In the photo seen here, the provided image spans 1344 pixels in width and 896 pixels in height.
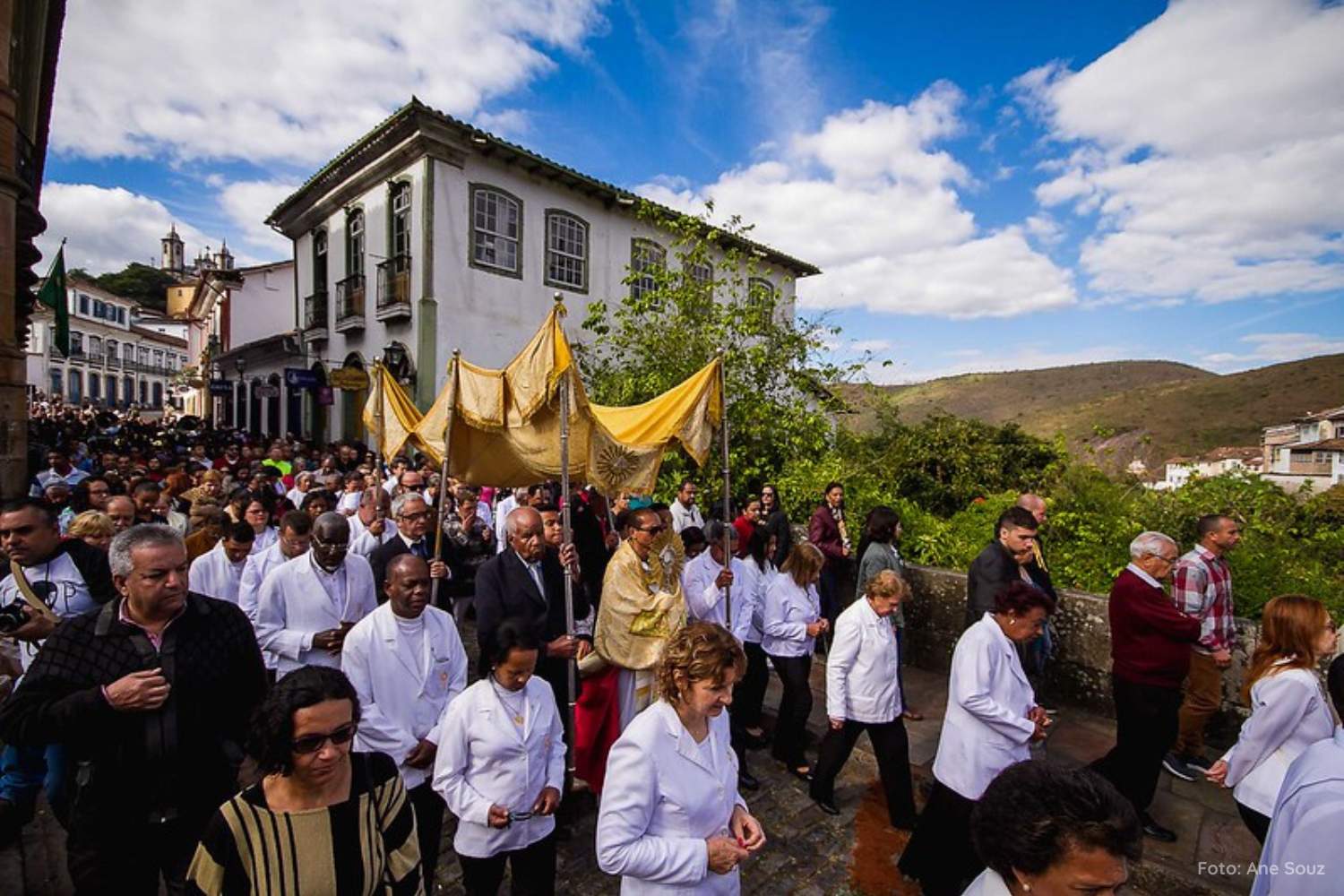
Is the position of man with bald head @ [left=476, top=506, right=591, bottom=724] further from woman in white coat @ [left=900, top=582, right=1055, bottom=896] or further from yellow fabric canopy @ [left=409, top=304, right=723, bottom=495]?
woman in white coat @ [left=900, top=582, right=1055, bottom=896]

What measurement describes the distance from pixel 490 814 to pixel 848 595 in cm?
582

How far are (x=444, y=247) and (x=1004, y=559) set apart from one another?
1364 cm

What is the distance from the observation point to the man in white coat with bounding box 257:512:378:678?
12.5 ft

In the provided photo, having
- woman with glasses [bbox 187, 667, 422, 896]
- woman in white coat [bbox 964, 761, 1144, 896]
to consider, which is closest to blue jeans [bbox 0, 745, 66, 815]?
woman with glasses [bbox 187, 667, 422, 896]

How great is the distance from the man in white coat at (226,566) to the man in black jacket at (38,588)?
88 centimetres

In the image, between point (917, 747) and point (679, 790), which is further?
point (917, 747)

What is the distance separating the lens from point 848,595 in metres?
7.68

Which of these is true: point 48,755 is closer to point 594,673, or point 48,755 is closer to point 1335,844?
point 594,673

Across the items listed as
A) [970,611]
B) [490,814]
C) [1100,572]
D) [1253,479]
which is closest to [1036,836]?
[490,814]

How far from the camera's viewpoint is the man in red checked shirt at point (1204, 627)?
4.46 metres

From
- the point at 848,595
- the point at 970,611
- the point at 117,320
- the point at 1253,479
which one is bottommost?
the point at 848,595

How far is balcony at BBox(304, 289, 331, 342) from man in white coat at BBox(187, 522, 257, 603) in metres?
15.6

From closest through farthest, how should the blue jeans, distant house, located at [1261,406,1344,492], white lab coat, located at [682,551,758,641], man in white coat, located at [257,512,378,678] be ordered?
the blue jeans
man in white coat, located at [257,512,378,678]
white lab coat, located at [682,551,758,641]
distant house, located at [1261,406,1344,492]

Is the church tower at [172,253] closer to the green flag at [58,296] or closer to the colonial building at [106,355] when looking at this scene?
the colonial building at [106,355]
